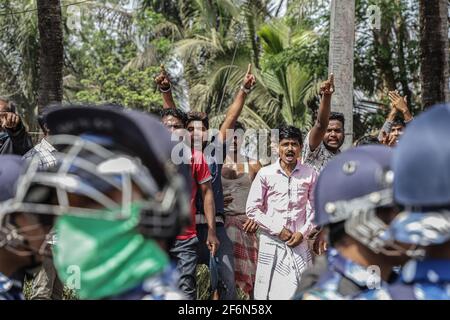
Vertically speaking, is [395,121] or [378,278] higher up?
[395,121]

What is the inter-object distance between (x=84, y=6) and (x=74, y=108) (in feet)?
87.9

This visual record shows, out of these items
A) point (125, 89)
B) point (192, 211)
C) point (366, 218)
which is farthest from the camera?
point (125, 89)

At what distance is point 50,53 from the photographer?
10.2 metres

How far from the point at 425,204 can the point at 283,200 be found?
4.60 metres

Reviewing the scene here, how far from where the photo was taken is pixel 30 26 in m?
26.9

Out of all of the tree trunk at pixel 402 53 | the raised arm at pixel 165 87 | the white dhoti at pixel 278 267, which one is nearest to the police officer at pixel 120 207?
the white dhoti at pixel 278 267

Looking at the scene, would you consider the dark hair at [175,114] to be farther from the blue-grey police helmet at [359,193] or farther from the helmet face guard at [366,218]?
the helmet face guard at [366,218]

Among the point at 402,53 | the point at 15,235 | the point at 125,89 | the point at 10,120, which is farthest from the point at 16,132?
the point at 125,89

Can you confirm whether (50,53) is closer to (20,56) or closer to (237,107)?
(237,107)

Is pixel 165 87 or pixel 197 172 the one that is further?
pixel 165 87

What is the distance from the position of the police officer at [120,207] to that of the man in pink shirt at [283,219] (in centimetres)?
448

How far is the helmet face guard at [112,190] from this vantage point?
2.59 metres
